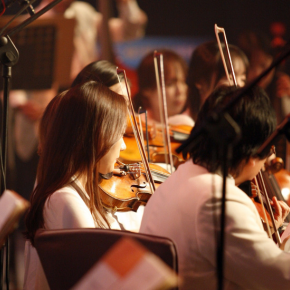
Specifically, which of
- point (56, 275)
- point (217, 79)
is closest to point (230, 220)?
point (56, 275)

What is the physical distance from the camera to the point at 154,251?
34.6 inches

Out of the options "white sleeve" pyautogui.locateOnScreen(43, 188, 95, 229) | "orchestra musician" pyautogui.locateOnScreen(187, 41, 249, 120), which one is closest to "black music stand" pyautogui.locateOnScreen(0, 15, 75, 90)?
"orchestra musician" pyautogui.locateOnScreen(187, 41, 249, 120)

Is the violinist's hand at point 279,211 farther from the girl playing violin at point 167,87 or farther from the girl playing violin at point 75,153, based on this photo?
the girl playing violin at point 167,87

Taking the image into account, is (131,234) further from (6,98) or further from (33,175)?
(33,175)

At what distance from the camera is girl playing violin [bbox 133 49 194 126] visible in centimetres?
364

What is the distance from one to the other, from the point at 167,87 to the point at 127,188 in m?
2.08

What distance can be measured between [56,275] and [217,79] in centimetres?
215

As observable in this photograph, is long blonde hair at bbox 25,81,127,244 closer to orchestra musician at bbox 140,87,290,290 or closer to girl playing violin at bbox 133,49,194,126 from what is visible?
orchestra musician at bbox 140,87,290,290

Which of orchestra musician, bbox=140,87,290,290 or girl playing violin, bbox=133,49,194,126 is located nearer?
orchestra musician, bbox=140,87,290,290

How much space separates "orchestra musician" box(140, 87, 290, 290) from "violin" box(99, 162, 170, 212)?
506 mm

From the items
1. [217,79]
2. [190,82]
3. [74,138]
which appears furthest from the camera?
[190,82]

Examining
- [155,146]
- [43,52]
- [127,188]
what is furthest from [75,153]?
[43,52]

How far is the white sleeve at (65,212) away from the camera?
1217 mm

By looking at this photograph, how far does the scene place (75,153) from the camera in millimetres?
1345
